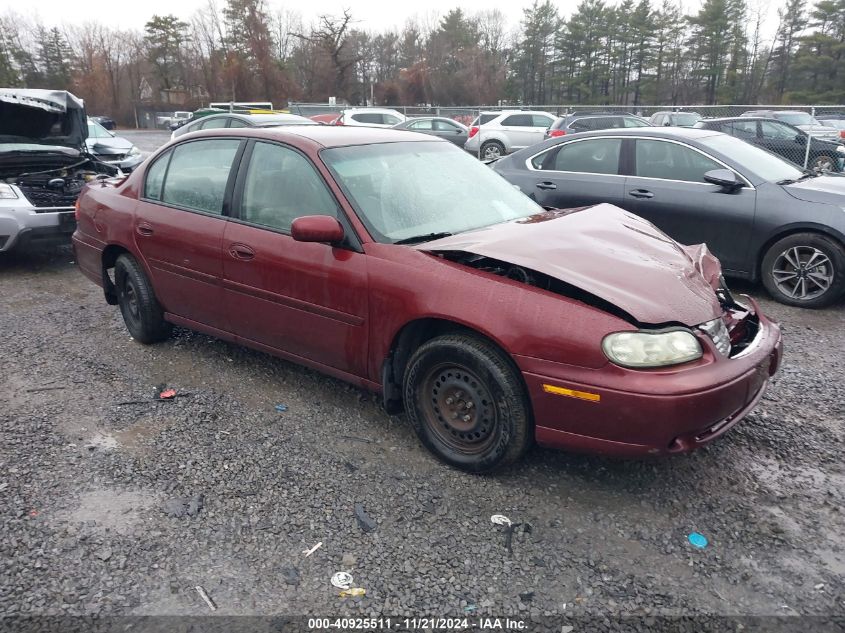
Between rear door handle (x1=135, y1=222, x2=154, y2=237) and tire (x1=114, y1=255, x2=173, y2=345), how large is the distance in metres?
0.28

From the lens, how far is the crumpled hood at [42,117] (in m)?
7.58

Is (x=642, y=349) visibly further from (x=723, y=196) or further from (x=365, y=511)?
(x=723, y=196)

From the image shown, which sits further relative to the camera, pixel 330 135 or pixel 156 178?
pixel 156 178

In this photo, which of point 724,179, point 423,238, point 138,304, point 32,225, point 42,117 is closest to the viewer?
point 423,238

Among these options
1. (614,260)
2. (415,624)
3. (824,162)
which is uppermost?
(614,260)

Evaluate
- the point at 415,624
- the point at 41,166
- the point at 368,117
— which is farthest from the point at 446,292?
the point at 368,117

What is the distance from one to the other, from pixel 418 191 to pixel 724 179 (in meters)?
3.56

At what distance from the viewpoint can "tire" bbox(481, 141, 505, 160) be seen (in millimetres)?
20516

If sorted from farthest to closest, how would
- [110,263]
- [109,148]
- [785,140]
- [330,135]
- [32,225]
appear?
[785,140] → [109,148] → [32,225] → [110,263] → [330,135]

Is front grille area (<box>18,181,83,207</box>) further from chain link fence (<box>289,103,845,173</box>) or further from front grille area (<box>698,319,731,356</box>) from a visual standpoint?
chain link fence (<box>289,103,845,173</box>)

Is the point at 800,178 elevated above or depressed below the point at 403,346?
above

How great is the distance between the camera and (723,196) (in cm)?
597

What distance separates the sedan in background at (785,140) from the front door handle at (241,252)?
44.8 ft

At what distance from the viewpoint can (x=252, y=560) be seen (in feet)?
8.41
